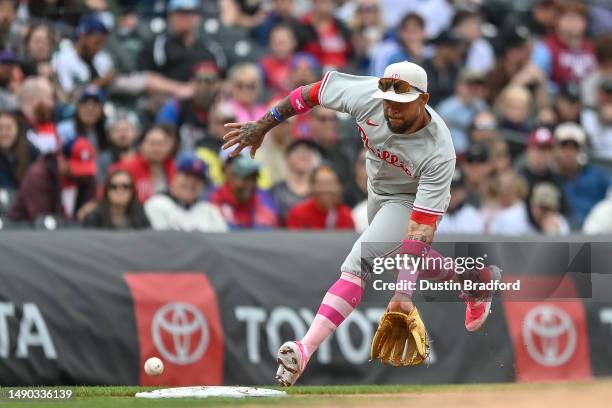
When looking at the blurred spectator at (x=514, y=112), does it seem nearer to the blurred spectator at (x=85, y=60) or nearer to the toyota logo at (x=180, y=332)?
the blurred spectator at (x=85, y=60)

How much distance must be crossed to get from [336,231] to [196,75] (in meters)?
3.02

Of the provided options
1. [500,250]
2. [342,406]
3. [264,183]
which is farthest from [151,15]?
[342,406]

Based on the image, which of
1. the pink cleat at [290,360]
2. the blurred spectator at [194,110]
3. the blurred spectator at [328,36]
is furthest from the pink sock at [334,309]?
the blurred spectator at [328,36]

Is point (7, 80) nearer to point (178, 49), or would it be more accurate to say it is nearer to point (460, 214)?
point (178, 49)

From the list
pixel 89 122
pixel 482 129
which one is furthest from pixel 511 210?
pixel 89 122

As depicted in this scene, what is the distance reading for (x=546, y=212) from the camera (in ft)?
46.6

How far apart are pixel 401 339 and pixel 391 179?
1.15m

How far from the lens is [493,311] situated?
479 inches

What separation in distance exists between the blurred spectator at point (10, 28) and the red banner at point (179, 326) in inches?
161

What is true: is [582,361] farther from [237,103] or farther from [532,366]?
[237,103]

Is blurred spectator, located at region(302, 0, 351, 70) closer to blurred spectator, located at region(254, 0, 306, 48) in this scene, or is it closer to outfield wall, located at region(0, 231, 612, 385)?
blurred spectator, located at region(254, 0, 306, 48)

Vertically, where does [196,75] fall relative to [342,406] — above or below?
above

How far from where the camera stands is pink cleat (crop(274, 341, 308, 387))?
8.98 m

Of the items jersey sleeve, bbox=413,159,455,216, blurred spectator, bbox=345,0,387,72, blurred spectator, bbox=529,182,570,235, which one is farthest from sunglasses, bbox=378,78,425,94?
blurred spectator, bbox=345,0,387,72
